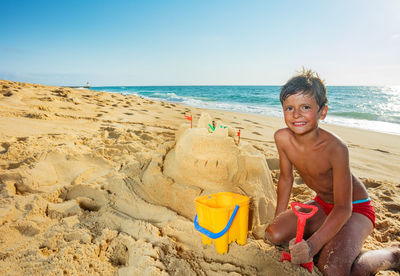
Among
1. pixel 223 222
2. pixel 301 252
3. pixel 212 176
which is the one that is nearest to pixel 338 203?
pixel 301 252

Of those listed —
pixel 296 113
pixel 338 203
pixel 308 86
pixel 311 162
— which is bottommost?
pixel 338 203

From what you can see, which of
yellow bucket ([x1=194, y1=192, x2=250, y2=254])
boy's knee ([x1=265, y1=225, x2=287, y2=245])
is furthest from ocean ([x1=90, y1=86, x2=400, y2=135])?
yellow bucket ([x1=194, y1=192, x2=250, y2=254])

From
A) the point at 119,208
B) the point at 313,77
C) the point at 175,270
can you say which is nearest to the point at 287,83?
the point at 313,77

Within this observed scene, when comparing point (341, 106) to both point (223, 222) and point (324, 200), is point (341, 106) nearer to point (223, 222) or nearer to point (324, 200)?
point (324, 200)

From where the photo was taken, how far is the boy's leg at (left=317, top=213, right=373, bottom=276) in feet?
4.85

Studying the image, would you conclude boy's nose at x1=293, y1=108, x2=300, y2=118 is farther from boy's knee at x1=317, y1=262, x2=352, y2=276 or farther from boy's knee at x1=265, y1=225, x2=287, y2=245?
boy's knee at x1=317, y1=262, x2=352, y2=276

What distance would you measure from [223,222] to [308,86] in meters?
1.08

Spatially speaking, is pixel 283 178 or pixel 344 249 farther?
pixel 283 178

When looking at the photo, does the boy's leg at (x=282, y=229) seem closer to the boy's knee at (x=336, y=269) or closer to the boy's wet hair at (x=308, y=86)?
the boy's knee at (x=336, y=269)

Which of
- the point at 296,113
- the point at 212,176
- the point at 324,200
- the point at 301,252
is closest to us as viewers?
the point at 301,252

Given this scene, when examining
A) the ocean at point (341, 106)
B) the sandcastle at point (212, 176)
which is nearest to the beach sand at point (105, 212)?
the sandcastle at point (212, 176)

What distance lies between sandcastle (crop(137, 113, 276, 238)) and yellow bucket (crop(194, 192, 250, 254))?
45 cm

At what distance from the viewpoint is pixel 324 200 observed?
6.29ft

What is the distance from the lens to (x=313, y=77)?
159cm
